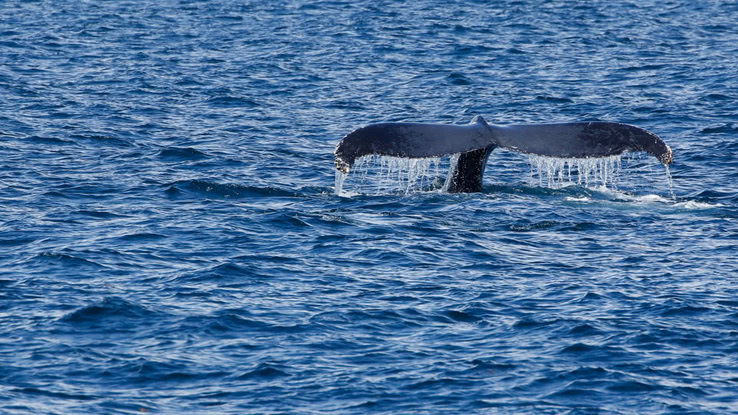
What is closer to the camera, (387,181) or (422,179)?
(422,179)

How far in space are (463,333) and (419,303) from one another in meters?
1.06

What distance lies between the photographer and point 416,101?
29.8 meters

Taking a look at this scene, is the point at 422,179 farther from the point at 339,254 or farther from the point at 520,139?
the point at 339,254

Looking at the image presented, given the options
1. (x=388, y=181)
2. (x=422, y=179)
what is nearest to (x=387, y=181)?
(x=388, y=181)

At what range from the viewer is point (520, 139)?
55.8 feet

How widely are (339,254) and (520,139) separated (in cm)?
278

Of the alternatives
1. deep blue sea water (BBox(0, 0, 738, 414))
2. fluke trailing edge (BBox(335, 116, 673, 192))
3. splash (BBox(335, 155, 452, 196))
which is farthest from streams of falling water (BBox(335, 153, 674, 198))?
fluke trailing edge (BBox(335, 116, 673, 192))

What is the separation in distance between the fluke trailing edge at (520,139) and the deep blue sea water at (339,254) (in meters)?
1.28

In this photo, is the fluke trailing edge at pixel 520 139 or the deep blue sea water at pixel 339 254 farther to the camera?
the fluke trailing edge at pixel 520 139

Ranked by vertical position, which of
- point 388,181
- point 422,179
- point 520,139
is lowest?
point 388,181

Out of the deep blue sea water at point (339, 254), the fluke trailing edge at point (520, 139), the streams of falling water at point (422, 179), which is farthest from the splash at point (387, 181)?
the fluke trailing edge at point (520, 139)

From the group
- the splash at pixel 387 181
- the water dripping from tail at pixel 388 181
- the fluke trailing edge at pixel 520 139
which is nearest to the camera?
the fluke trailing edge at pixel 520 139

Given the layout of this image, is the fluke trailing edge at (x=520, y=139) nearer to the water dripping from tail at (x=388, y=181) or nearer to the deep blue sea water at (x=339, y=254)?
the deep blue sea water at (x=339, y=254)

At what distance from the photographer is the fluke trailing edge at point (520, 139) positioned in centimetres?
1644
